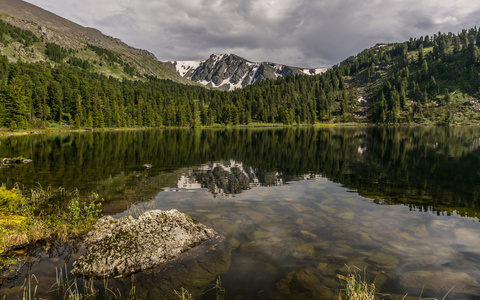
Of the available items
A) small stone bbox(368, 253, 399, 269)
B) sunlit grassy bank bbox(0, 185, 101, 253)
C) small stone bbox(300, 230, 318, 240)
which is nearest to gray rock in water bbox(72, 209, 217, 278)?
sunlit grassy bank bbox(0, 185, 101, 253)

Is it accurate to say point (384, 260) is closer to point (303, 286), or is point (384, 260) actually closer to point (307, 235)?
point (307, 235)

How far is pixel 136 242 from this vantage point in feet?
35.8

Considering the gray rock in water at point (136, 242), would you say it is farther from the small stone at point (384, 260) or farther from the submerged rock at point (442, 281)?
the submerged rock at point (442, 281)

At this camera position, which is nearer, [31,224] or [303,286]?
[303,286]

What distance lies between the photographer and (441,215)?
16.5 metres

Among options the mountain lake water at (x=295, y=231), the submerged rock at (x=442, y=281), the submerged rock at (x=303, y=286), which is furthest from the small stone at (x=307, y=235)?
the submerged rock at (x=442, y=281)

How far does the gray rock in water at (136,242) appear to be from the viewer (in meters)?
9.78

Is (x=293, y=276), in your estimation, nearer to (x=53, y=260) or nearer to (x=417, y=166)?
(x=53, y=260)

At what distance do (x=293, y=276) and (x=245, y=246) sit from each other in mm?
3081

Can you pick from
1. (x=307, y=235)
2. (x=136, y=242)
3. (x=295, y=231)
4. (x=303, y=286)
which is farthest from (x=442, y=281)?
(x=136, y=242)

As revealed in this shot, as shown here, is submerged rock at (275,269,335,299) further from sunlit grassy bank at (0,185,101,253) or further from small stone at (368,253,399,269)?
sunlit grassy bank at (0,185,101,253)

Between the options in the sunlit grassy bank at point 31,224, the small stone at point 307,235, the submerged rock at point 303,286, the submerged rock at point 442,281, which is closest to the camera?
the submerged rock at point 303,286

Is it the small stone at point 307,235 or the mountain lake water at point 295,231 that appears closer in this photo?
the mountain lake water at point 295,231

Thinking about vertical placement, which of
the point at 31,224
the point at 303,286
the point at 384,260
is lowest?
the point at 303,286
